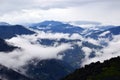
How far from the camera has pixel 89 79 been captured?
19900 cm

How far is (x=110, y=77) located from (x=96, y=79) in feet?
25.8

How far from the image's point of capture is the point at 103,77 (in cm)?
19950

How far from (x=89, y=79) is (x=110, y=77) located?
11105 millimetres

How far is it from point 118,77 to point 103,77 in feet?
29.8

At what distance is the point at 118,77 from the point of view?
635 feet

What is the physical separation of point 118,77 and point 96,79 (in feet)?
38.0

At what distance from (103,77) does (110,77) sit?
372 cm

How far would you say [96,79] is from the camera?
649 ft
